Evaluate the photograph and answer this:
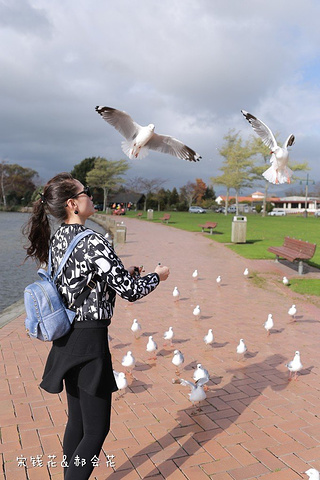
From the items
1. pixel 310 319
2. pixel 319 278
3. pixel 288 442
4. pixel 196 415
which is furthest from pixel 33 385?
pixel 319 278

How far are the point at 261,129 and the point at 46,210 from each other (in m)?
2.39

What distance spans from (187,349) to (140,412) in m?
1.73

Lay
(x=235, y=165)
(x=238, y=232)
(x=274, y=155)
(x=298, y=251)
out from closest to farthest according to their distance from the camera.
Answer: (x=274, y=155) < (x=298, y=251) < (x=238, y=232) < (x=235, y=165)

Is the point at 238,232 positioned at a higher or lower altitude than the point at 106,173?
lower

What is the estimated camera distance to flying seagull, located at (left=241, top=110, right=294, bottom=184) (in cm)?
348

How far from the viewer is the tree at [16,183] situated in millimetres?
74125

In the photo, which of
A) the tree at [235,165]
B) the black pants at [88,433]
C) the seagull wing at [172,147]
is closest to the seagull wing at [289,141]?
the seagull wing at [172,147]

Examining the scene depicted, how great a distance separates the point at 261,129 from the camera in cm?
376

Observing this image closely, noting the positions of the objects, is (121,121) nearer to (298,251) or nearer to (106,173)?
(298,251)

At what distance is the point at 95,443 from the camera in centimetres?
211

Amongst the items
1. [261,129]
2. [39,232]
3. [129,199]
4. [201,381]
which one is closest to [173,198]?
[129,199]

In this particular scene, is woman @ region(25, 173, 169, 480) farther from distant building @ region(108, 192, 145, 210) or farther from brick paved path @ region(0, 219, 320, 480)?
distant building @ region(108, 192, 145, 210)

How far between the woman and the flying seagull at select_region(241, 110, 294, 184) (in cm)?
179

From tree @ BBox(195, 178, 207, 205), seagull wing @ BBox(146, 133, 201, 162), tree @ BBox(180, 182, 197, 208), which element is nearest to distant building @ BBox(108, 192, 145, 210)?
tree @ BBox(180, 182, 197, 208)
